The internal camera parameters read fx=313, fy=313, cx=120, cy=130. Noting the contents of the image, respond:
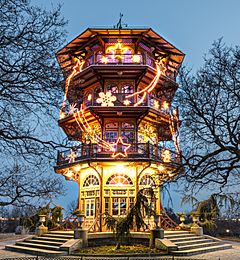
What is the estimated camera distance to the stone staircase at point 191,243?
14.8 m

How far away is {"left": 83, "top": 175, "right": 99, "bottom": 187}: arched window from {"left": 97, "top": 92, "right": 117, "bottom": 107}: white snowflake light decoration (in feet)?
15.5

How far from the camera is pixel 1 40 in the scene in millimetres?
7188

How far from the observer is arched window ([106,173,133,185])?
64.5ft

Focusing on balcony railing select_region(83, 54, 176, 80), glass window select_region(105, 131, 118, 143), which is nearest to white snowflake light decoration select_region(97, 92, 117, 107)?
glass window select_region(105, 131, 118, 143)

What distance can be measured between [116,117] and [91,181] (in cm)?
452

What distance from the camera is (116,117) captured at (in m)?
20.8

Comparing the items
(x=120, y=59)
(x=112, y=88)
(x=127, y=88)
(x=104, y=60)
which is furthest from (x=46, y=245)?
(x=120, y=59)

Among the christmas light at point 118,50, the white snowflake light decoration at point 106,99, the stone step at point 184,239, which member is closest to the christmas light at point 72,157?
the white snowflake light decoration at point 106,99

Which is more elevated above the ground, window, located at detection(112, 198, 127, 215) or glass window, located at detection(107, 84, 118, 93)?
glass window, located at detection(107, 84, 118, 93)

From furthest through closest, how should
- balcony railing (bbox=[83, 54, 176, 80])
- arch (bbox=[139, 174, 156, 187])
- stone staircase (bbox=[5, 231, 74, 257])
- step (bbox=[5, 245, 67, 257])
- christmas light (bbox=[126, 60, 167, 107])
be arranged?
1. balcony railing (bbox=[83, 54, 176, 80])
2. christmas light (bbox=[126, 60, 167, 107])
3. arch (bbox=[139, 174, 156, 187])
4. stone staircase (bbox=[5, 231, 74, 257])
5. step (bbox=[5, 245, 67, 257])

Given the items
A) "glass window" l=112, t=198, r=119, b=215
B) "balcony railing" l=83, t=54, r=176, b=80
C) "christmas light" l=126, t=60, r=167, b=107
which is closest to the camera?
"glass window" l=112, t=198, r=119, b=215

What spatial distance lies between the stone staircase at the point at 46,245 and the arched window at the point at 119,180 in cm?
408

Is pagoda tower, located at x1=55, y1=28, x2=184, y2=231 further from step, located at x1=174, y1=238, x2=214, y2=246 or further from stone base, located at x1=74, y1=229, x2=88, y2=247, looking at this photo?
step, located at x1=174, y1=238, x2=214, y2=246

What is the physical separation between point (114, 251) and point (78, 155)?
7.98m
